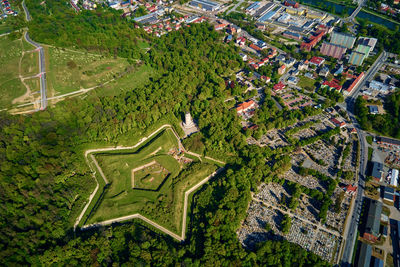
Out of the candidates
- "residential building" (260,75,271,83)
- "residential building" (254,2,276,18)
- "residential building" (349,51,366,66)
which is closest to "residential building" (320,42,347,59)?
"residential building" (349,51,366,66)

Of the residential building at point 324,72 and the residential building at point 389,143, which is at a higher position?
the residential building at point 324,72

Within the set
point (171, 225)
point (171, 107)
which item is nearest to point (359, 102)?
point (171, 107)

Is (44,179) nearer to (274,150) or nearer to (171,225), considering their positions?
(171,225)

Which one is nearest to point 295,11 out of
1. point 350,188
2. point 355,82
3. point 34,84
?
point 355,82

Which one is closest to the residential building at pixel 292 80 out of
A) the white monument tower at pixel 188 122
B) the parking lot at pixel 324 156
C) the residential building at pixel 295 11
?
the parking lot at pixel 324 156

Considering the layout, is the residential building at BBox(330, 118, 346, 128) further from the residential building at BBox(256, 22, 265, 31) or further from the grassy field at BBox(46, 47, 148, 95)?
the grassy field at BBox(46, 47, 148, 95)

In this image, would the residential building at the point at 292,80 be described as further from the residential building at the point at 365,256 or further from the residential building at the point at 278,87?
the residential building at the point at 365,256
